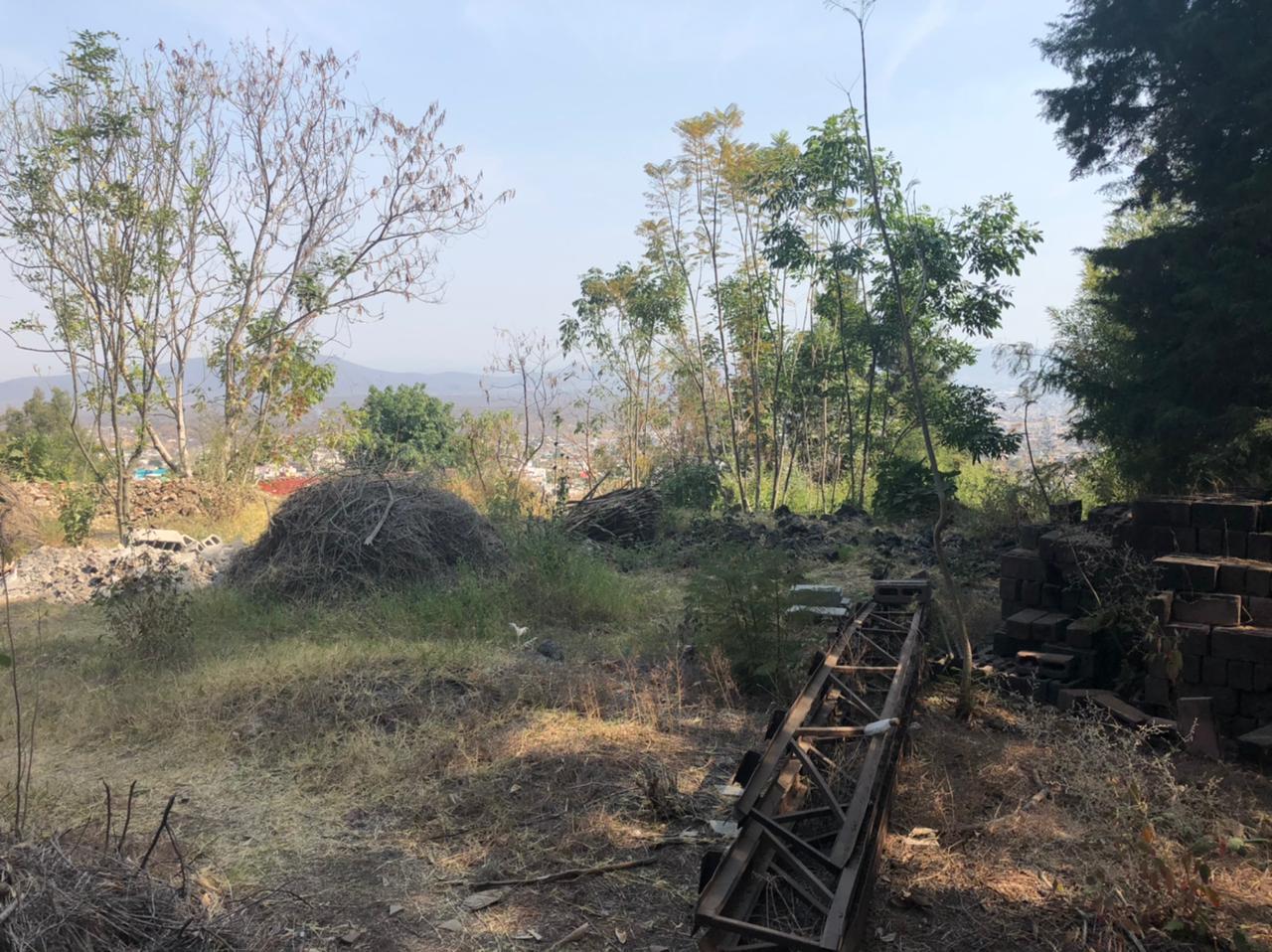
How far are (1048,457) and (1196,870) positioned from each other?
276 inches

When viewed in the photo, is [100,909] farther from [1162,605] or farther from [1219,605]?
[1219,605]

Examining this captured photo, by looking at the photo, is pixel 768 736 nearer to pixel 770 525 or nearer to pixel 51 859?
pixel 51 859

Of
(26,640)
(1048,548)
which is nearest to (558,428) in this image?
(26,640)

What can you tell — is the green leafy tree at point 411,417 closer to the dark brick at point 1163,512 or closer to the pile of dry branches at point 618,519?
the pile of dry branches at point 618,519

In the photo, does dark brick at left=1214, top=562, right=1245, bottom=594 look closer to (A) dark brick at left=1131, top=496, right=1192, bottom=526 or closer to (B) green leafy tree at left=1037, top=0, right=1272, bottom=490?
(A) dark brick at left=1131, top=496, right=1192, bottom=526

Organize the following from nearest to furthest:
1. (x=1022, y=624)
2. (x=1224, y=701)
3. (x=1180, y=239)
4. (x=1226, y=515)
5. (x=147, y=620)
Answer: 1. (x=1224, y=701)
2. (x=1226, y=515)
3. (x=1022, y=624)
4. (x=147, y=620)
5. (x=1180, y=239)

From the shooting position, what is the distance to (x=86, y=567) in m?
8.15

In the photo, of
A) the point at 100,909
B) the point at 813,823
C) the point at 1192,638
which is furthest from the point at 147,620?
the point at 1192,638

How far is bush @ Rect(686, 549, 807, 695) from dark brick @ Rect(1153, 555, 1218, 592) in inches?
71.6

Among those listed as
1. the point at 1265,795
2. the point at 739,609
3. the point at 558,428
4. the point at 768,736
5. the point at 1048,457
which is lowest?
the point at 1265,795

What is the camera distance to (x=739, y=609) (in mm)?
4906

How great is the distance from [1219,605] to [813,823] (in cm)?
237

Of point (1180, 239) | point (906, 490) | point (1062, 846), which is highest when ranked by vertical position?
point (1180, 239)

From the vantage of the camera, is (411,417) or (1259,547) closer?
(1259,547)
